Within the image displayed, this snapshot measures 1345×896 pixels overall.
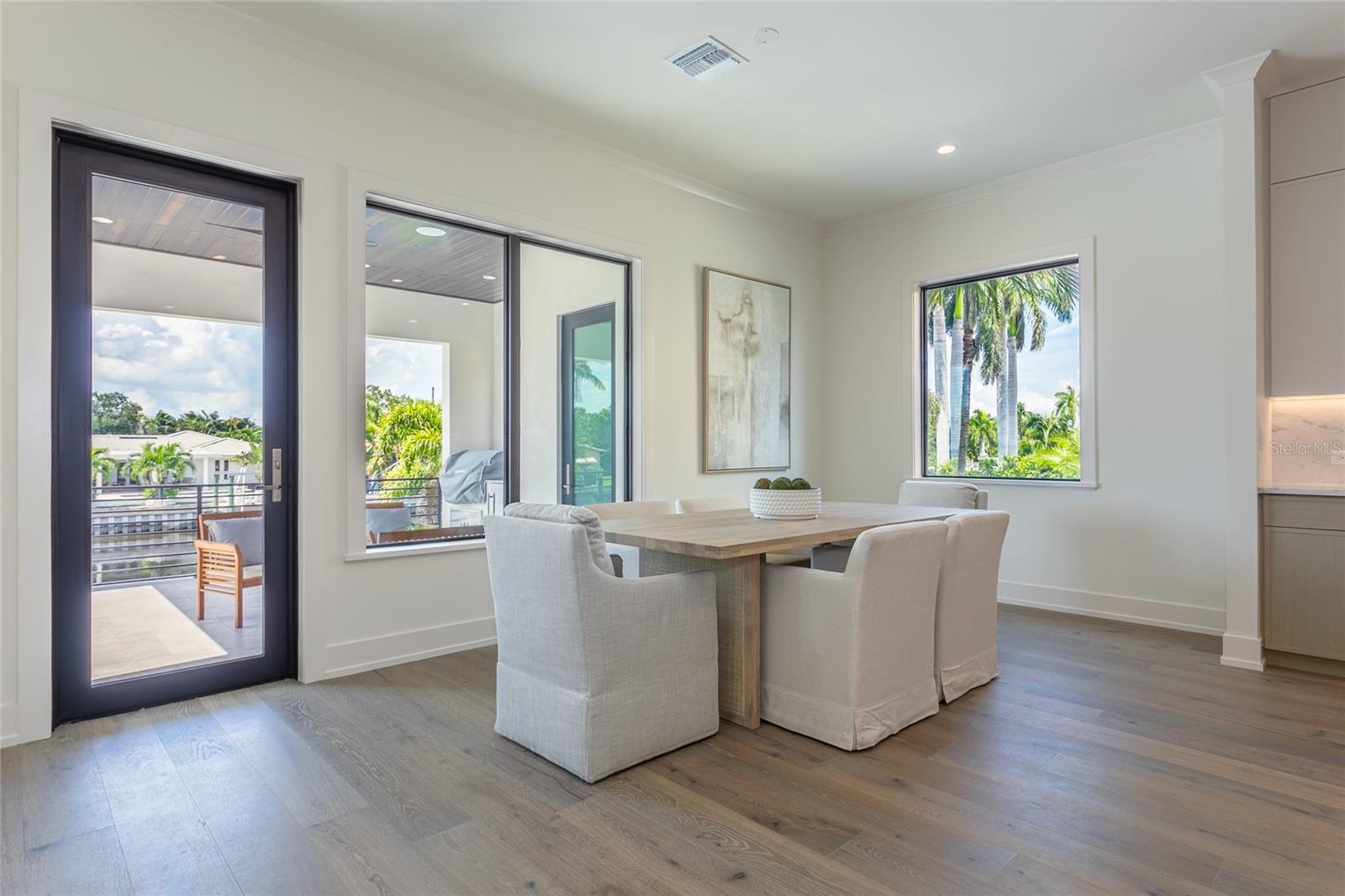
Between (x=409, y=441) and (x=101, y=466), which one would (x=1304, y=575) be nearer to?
(x=409, y=441)

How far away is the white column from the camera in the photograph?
3.40 m

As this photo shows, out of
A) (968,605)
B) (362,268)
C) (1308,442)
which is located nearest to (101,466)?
(362,268)

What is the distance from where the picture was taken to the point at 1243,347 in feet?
11.3

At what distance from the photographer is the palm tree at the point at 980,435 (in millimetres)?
5004

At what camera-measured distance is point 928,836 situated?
74.3 inches

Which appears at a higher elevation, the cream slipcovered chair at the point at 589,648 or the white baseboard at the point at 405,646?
the cream slipcovered chair at the point at 589,648

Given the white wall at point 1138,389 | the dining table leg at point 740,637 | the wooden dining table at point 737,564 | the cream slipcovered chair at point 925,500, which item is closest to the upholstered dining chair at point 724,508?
the cream slipcovered chair at point 925,500

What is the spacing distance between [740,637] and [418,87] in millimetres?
2952

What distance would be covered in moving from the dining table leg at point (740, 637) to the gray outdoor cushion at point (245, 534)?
77.6 inches

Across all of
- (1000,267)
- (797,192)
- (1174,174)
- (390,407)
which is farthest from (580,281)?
(1174,174)

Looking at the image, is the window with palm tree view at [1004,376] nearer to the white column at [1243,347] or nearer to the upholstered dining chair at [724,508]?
the white column at [1243,347]

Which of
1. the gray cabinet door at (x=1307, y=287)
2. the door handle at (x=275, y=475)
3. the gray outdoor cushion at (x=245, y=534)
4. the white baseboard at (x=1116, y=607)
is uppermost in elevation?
the gray cabinet door at (x=1307, y=287)

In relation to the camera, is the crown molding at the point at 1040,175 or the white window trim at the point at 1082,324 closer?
the crown molding at the point at 1040,175

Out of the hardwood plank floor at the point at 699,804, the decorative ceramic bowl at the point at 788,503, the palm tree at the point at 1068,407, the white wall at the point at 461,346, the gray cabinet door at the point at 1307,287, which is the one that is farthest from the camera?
the palm tree at the point at 1068,407
